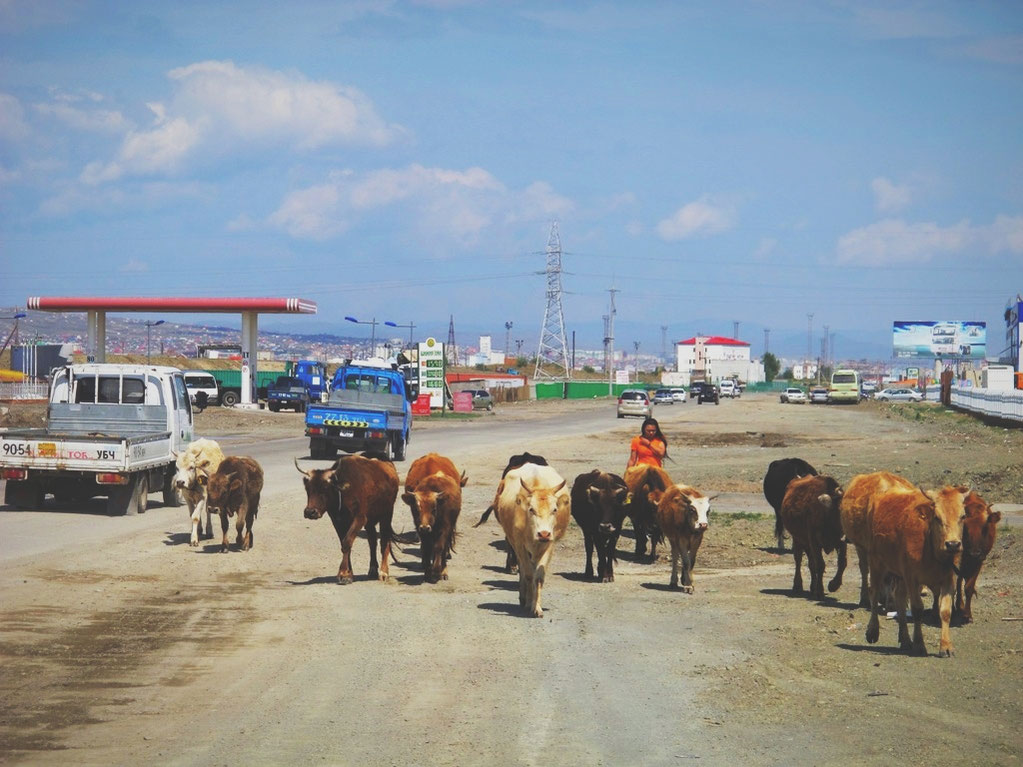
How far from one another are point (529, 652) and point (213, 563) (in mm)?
6608

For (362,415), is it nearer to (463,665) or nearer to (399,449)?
(399,449)

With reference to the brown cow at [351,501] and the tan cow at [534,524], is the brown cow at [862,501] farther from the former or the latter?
the brown cow at [351,501]

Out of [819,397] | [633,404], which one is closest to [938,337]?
[819,397]

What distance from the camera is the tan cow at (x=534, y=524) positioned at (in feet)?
41.8

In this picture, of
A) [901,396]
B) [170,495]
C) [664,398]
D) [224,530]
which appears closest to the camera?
[224,530]

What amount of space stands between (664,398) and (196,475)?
3616 inches

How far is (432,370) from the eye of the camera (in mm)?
75062

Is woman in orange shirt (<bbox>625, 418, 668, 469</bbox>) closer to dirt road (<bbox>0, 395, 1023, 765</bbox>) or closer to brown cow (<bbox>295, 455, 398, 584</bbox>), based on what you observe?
dirt road (<bbox>0, 395, 1023, 765</bbox>)

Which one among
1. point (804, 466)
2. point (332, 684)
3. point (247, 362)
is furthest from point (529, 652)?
point (247, 362)

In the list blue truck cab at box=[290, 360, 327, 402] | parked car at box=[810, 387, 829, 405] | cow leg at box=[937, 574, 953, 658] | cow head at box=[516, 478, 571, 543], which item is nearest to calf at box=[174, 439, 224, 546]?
cow head at box=[516, 478, 571, 543]

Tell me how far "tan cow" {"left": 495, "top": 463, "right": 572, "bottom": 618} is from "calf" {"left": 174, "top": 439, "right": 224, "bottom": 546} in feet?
18.1

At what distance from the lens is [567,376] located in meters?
152

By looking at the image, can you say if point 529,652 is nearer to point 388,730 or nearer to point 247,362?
point 388,730

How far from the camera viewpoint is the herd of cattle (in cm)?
1099
